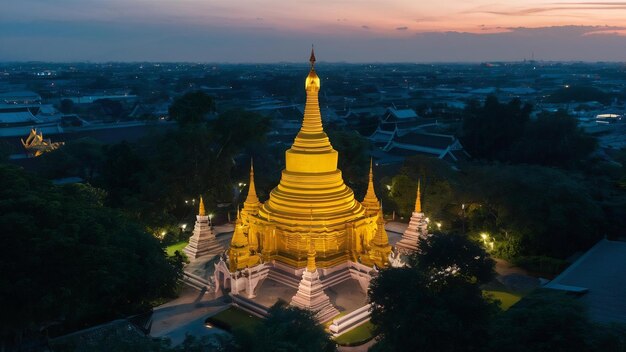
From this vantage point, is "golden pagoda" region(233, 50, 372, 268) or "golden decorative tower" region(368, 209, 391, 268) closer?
"golden decorative tower" region(368, 209, 391, 268)

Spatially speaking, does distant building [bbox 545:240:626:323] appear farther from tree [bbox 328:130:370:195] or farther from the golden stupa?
tree [bbox 328:130:370:195]

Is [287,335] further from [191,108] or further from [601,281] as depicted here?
[191,108]

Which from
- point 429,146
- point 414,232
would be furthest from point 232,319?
point 429,146

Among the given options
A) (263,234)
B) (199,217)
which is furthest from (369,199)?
(199,217)

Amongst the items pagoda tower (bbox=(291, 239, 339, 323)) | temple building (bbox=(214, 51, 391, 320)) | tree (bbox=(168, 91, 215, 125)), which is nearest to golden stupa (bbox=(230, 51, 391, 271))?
temple building (bbox=(214, 51, 391, 320))

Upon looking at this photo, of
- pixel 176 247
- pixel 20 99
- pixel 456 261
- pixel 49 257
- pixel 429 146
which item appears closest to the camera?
pixel 49 257

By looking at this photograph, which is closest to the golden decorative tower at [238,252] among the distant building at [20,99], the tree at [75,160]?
the tree at [75,160]

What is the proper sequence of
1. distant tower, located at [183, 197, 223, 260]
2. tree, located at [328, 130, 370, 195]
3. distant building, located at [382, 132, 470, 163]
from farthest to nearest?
distant building, located at [382, 132, 470, 163]
tree, located at [328, 130, 370, 195]
distant tower, located at [183, 197, 223, 260]
